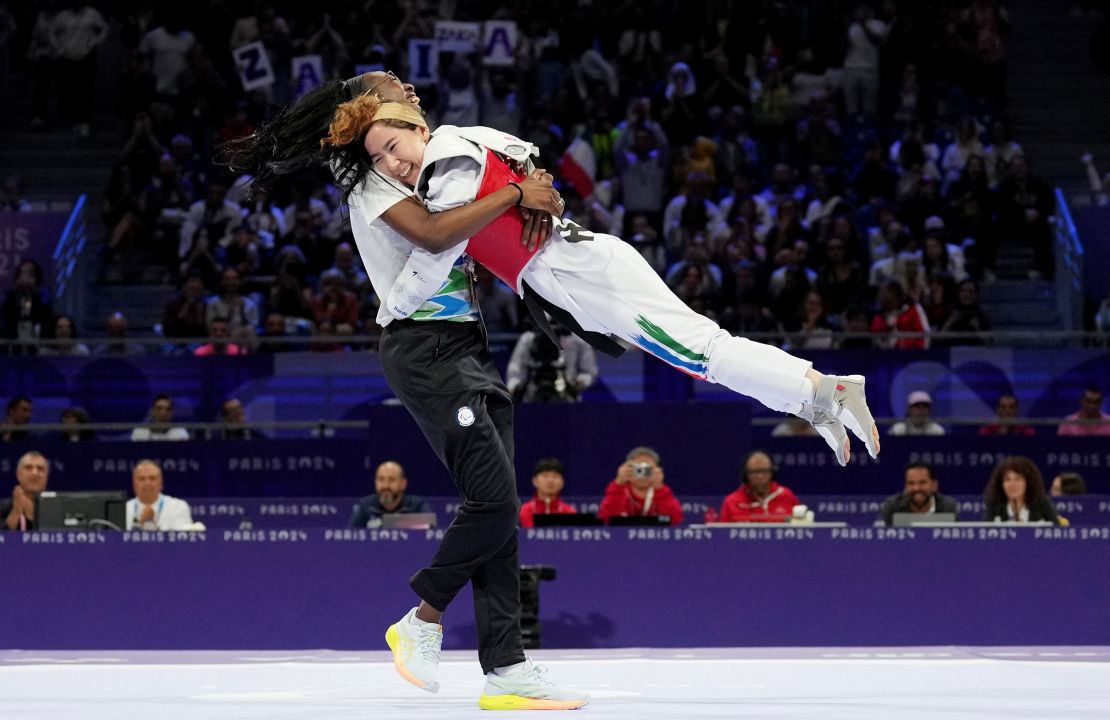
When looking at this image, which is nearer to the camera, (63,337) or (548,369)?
(548,369)

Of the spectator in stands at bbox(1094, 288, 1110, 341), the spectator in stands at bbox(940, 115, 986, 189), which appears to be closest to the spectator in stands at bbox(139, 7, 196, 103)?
the spectator in stands at bbox(940, 115, 986, 189)

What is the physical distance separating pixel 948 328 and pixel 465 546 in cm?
855

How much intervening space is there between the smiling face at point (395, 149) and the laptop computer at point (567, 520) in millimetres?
3508

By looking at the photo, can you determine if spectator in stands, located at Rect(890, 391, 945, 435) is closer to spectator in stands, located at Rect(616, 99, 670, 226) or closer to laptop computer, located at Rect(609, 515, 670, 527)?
laptop computer, located at Rect(609, 515, 670, 527)

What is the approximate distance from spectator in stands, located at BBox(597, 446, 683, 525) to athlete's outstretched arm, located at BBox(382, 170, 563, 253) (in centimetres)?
456

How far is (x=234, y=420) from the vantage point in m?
11.4

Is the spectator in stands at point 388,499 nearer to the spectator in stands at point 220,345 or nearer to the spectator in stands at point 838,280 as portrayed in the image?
the spectator in stands at point 220,345

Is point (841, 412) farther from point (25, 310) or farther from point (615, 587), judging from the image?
point (25, 310)

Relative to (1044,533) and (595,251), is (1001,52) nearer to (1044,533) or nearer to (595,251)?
(1044,533)

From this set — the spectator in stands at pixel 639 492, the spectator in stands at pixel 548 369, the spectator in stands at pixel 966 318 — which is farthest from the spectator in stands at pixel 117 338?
the spectator in stands at pixel 966 318

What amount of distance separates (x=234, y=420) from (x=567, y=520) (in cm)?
412

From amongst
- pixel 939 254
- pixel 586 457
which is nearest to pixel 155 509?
pixel 586 457

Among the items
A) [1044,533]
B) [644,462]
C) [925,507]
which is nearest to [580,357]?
[644,462]

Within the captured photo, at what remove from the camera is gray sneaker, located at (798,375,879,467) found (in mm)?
4652
